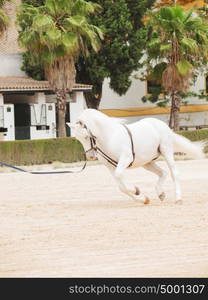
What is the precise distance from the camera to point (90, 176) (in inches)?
1032

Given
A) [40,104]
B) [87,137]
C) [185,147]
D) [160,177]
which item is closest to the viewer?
[87,137]

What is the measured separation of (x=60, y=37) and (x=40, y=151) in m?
8.08

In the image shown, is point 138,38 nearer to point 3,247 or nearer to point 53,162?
point 53,162

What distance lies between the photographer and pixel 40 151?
107 feet

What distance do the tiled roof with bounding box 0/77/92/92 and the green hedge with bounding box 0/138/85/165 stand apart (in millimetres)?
9369

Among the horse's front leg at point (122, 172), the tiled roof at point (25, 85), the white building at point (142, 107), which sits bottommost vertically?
the white building at point (142, 107)

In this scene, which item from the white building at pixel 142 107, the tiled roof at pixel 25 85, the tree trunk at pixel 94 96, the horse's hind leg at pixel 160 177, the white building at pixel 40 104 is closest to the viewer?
the horse's hind leg at pixel 160 177

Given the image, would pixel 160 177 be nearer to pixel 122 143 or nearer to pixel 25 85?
pixel 122 143

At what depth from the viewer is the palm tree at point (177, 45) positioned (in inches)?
1622

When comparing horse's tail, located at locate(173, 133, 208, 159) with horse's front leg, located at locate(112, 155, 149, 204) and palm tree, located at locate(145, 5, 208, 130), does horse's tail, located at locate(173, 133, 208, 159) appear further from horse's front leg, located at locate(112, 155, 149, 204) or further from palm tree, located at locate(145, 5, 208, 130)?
palm tree, located at locate(145, 5, 208, 130)

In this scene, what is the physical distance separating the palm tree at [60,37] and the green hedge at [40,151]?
693cm

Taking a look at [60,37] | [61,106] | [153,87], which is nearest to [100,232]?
[60,37]

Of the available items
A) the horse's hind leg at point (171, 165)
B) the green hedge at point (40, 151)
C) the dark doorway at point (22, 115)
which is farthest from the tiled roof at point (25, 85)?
the horse's hind leg at point (171, 165)

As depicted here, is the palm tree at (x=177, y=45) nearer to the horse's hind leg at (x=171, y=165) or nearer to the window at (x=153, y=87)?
the window at (x=153, y=87)
